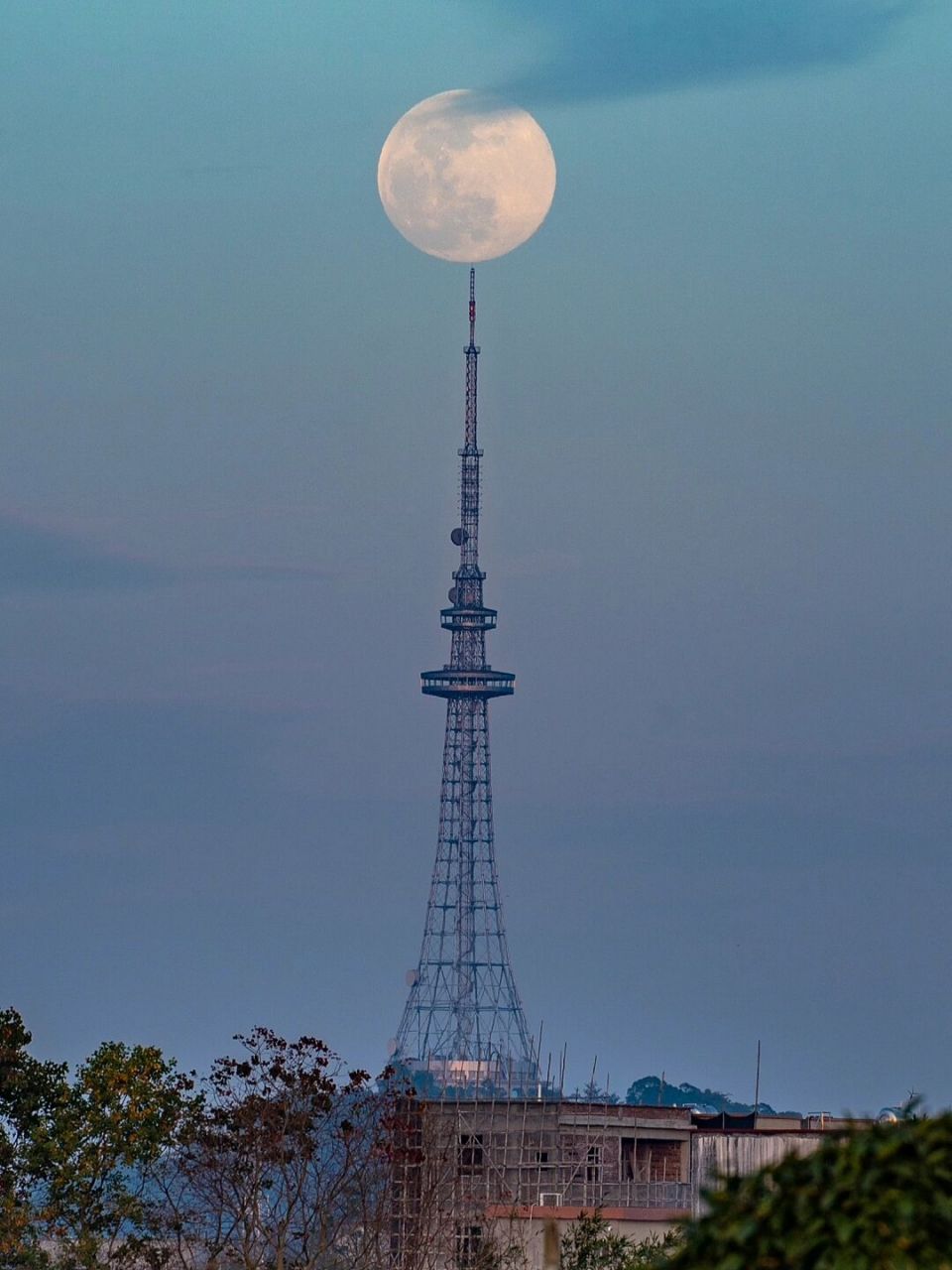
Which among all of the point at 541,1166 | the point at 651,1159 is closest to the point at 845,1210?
the point at 541,1166

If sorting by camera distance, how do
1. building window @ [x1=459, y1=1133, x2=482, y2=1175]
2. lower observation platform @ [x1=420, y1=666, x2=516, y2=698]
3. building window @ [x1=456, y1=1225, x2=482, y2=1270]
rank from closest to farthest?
building window @ [x1=456, y1=1225, x2=482, y2=1270] → building window @ [x1=459, y1=1133, x2=482, y2=1175] → lower observation platform @ [x1=420, y1=666, x2=516, y2=698]

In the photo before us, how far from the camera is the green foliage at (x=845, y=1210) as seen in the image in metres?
7.07

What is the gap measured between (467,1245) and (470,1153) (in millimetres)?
9771

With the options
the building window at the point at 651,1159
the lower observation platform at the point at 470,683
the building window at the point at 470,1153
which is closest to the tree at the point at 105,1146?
the building window at the point at 470,1153

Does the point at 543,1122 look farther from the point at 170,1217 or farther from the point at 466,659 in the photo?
the point at 466,659

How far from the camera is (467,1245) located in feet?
134

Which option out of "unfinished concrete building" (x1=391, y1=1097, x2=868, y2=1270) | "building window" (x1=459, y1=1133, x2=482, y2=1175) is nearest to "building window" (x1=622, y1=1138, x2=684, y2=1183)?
"unfinished concrete building" (x1=391, y1=1097, x2=868, y2=1270)

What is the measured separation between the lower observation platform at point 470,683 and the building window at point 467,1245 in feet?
320

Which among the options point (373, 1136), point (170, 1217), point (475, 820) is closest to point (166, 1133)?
point (170, 1217)

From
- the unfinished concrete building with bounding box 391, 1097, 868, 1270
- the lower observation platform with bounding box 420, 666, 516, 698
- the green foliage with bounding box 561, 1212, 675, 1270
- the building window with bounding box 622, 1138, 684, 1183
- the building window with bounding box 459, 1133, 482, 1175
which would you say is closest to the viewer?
the green foliage with bounding box 561, 1212, 675, 1270

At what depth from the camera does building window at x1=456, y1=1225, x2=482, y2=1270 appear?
38691 millimetres

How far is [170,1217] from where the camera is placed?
36.1 meters

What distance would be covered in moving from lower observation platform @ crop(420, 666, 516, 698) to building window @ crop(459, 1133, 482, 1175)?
88397 mm

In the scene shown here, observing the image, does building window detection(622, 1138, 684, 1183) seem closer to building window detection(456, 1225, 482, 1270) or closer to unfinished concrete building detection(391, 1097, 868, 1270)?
unfinished concrete building detection(391, 1097, 868, 1270)
